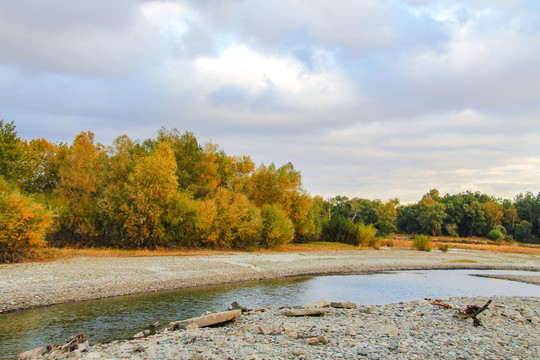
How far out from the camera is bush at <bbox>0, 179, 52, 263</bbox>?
23.0 m

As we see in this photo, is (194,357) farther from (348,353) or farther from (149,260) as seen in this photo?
(149,260)

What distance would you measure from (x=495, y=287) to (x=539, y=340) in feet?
57.4

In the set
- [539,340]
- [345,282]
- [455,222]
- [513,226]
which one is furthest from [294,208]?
[513,226]

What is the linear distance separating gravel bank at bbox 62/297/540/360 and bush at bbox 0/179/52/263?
17276 mm

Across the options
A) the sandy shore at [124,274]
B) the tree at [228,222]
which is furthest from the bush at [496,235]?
the tree at [228,222]

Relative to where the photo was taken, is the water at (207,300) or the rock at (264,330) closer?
the rock at (264,330)

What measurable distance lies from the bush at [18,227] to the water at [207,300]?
1038cm

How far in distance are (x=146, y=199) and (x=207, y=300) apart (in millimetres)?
19874

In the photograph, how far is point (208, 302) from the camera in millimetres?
17812

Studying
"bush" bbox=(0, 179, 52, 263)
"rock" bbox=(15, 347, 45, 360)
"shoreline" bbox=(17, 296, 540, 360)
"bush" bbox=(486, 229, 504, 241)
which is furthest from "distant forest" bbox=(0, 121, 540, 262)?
"bush" bbox=(486, 229, 504, 241)

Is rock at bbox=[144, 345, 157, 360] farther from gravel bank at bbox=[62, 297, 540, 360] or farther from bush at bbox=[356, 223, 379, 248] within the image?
bush at bbox=[356, 223, 379, 248]

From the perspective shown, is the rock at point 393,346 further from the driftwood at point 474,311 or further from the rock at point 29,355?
the rock at point 29,355

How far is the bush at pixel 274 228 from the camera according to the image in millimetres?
46000

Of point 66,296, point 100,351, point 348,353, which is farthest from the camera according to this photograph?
point 66,296
